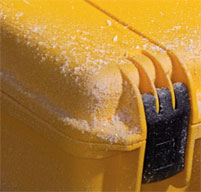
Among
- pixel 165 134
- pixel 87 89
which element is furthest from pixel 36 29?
pixel 165 134

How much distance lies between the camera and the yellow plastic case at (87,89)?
1013mm

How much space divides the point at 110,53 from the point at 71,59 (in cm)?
9

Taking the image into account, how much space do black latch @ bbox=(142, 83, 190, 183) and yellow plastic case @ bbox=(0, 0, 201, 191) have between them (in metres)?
0.02

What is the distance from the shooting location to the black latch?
1023 millimetres

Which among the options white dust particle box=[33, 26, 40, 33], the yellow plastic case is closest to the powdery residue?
the yellow plastic case

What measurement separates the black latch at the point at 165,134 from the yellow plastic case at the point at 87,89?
0.02m

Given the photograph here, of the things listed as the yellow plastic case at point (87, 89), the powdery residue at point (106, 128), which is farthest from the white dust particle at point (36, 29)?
the powdery residue at point (106, 128)

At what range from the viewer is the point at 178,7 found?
53.0 inches

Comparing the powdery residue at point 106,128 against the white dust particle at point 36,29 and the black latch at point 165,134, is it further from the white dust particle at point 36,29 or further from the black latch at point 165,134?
the white dust particle at point 36,29

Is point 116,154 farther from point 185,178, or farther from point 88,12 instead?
point 88,12

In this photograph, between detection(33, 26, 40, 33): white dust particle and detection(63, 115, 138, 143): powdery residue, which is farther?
detection(33, 26, 40, 33): white dust particle

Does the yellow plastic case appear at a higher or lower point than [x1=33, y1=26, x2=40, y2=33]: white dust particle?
lower

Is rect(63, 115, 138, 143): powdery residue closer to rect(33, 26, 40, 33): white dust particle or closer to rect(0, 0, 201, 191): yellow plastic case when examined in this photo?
rect(0, 0, 201, 191): yellow plastic case

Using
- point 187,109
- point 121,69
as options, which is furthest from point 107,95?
point 187,109
